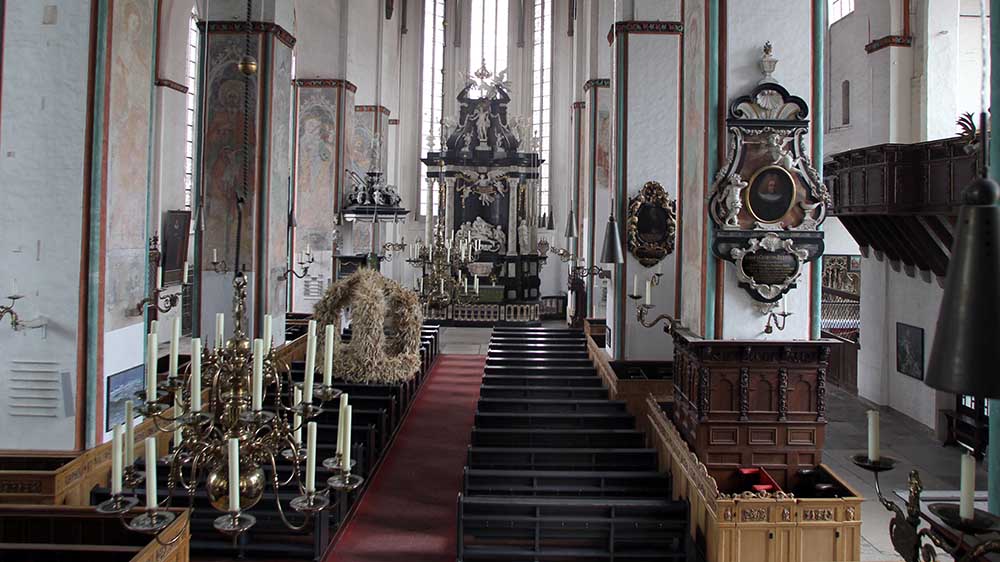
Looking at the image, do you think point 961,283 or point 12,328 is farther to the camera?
point 12,328

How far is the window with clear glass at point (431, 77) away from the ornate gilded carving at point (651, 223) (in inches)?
724

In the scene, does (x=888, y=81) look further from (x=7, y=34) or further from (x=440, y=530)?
(x=7, y=34)

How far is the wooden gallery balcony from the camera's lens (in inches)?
446

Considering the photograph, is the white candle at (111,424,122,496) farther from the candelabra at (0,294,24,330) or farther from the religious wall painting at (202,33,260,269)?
the religious wall painting at (202,33,260,269)

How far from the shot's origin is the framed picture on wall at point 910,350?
13555mm

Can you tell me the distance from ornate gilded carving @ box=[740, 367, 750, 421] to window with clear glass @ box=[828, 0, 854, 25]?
43.8 ft

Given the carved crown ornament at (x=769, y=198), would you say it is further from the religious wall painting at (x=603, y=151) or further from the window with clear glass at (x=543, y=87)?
the window with clear glass at (x=543, y=87)

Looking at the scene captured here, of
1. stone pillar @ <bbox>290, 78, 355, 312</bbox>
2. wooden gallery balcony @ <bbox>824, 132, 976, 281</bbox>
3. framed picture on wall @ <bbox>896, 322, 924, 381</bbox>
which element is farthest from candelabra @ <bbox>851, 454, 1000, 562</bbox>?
stone pillar @ <bbox>290, 78, 355, 312</bbox>

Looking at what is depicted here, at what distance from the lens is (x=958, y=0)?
13469 millimetres

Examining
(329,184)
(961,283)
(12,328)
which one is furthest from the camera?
(329,184)

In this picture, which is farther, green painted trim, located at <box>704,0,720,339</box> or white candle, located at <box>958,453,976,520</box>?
green painted trim, located at <box>704,0,720,339</box>

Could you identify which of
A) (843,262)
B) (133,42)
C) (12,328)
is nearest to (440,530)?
(12,328)

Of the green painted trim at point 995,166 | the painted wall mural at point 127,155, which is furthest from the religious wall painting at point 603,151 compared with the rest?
the green painted trim at point 995,166

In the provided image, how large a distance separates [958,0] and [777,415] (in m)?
10.2
